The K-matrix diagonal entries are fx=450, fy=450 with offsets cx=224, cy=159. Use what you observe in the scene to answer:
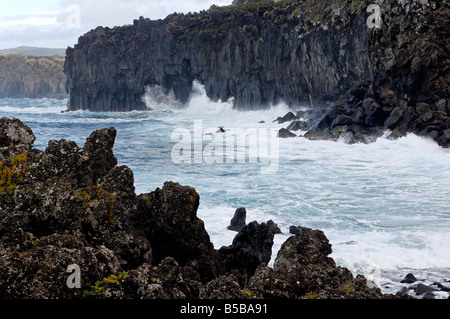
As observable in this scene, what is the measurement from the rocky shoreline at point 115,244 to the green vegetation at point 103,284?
0.02 m

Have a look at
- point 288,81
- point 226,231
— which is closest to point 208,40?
point 288,81

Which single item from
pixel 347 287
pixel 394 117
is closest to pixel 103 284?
pixel 347 287

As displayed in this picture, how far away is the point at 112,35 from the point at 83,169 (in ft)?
359

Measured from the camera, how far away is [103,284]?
25.5ft

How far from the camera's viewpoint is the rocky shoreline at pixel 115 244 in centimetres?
763

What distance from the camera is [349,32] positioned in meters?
62.8

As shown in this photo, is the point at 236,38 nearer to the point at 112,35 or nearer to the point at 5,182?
the point at 112,35

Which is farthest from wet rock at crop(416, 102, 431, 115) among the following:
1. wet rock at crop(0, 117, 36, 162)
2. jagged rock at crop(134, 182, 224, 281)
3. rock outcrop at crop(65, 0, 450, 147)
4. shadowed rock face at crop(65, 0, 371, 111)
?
wet rock at crop(0, 117, 36, 162)

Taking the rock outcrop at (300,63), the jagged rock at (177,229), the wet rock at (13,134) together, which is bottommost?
the jagged rock at (177,229)

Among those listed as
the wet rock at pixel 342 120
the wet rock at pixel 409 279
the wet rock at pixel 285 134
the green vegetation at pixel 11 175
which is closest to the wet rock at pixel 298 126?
the wet rock at pixel 285 134

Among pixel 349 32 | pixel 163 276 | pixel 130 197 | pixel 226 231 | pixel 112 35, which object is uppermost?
pixel 112 35

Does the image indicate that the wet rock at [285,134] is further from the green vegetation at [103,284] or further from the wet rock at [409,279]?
the green vegetation at [103,284]

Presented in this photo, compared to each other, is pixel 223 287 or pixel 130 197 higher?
pixel 130 197

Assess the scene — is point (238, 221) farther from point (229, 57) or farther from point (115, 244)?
point (229, 57)
